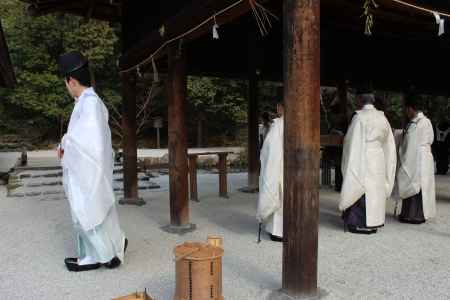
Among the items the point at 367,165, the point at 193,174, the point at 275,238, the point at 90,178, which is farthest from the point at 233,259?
the point at 193,174

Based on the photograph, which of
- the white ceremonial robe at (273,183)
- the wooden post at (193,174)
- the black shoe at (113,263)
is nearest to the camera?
the black shoe at (113,263)

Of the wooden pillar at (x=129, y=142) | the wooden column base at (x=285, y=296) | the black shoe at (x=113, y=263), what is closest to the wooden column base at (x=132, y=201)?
the wooden pillar at (x=129, y=142)

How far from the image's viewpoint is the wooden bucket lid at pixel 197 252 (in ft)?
8.92

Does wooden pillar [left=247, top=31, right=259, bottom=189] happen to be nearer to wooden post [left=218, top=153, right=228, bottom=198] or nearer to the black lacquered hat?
wooden post [left=218, top=153, right=228, bottom=198]

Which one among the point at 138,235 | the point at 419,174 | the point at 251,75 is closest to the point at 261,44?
the point at 251,75

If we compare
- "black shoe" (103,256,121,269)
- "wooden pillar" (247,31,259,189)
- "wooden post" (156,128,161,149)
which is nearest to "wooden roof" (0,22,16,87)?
"wooden pillar" (247,31,259,189)

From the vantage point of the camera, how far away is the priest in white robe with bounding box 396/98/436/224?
223 inches

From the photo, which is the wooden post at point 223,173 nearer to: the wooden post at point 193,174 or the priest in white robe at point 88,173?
the wooden post at point 193,174

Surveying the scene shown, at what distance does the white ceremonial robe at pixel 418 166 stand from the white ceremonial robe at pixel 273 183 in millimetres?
2089

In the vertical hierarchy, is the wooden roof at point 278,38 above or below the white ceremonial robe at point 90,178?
above

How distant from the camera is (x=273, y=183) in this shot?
4.69 m

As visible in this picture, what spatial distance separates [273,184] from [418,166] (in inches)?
91.0

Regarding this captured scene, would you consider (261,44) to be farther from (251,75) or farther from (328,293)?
(328,293)

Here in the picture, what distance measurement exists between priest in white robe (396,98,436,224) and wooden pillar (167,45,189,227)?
3.01 metres
